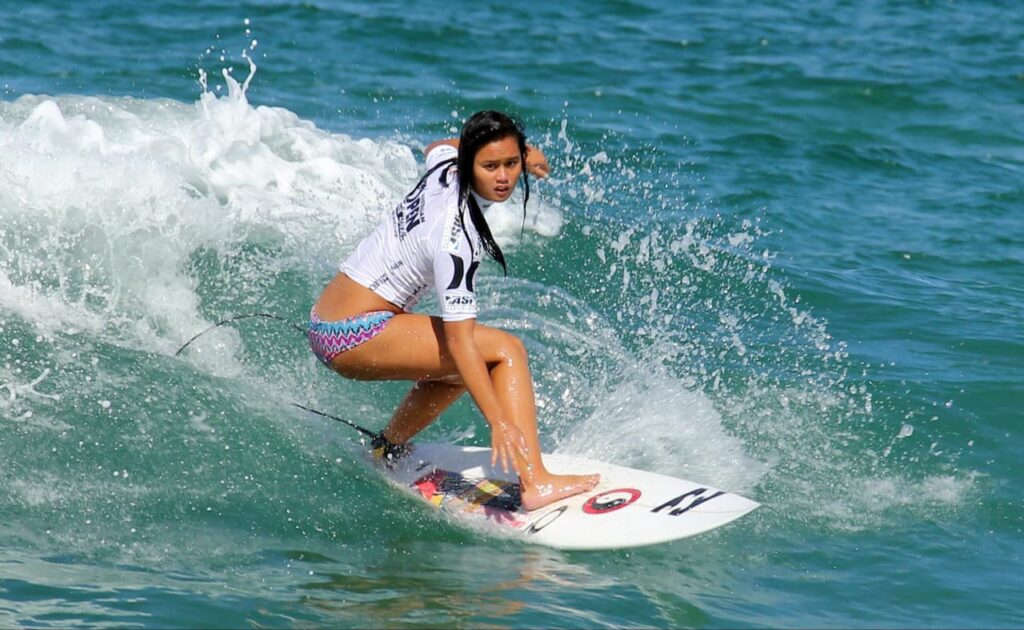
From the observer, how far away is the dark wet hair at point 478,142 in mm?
5328

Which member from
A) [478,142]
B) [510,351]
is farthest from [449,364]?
[478,142]

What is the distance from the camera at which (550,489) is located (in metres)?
5.87

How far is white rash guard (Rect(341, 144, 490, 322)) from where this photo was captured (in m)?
5.40

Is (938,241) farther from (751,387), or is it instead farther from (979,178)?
(751,387)

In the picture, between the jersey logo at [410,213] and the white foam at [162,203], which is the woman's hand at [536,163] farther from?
the white foam at [162,203]

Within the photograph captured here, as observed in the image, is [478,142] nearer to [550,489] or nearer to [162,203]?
[550,489]

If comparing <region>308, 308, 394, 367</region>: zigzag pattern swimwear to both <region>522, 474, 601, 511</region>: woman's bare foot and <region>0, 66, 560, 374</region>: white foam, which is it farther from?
<region>0, 66, 560, 374</region>: white foam

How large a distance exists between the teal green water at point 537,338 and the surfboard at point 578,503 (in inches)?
4.4

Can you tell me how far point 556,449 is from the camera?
22.5 ft

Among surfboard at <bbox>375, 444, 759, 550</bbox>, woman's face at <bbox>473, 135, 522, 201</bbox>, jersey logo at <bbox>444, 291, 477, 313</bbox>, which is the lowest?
surfboard at <bbox>375, 444, 759, 550</bbox>

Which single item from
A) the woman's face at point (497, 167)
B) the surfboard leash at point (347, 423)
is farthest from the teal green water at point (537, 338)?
the woman's face at point (497, 167)

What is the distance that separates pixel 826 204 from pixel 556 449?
18.6 ft

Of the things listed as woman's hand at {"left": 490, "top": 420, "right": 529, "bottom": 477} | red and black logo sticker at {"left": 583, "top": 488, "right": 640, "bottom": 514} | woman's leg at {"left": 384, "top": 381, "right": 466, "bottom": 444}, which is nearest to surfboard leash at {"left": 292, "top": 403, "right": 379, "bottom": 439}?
woman's leg at {"left": 384, "top": 381, "right": 466, "bottom": 444}

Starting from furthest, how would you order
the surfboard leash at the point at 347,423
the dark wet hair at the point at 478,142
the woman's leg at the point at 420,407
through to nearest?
the surfboard leash at the point at 347,423, the woman's leg at the point at 420,407, the dark wet hair at the point at 478,142
